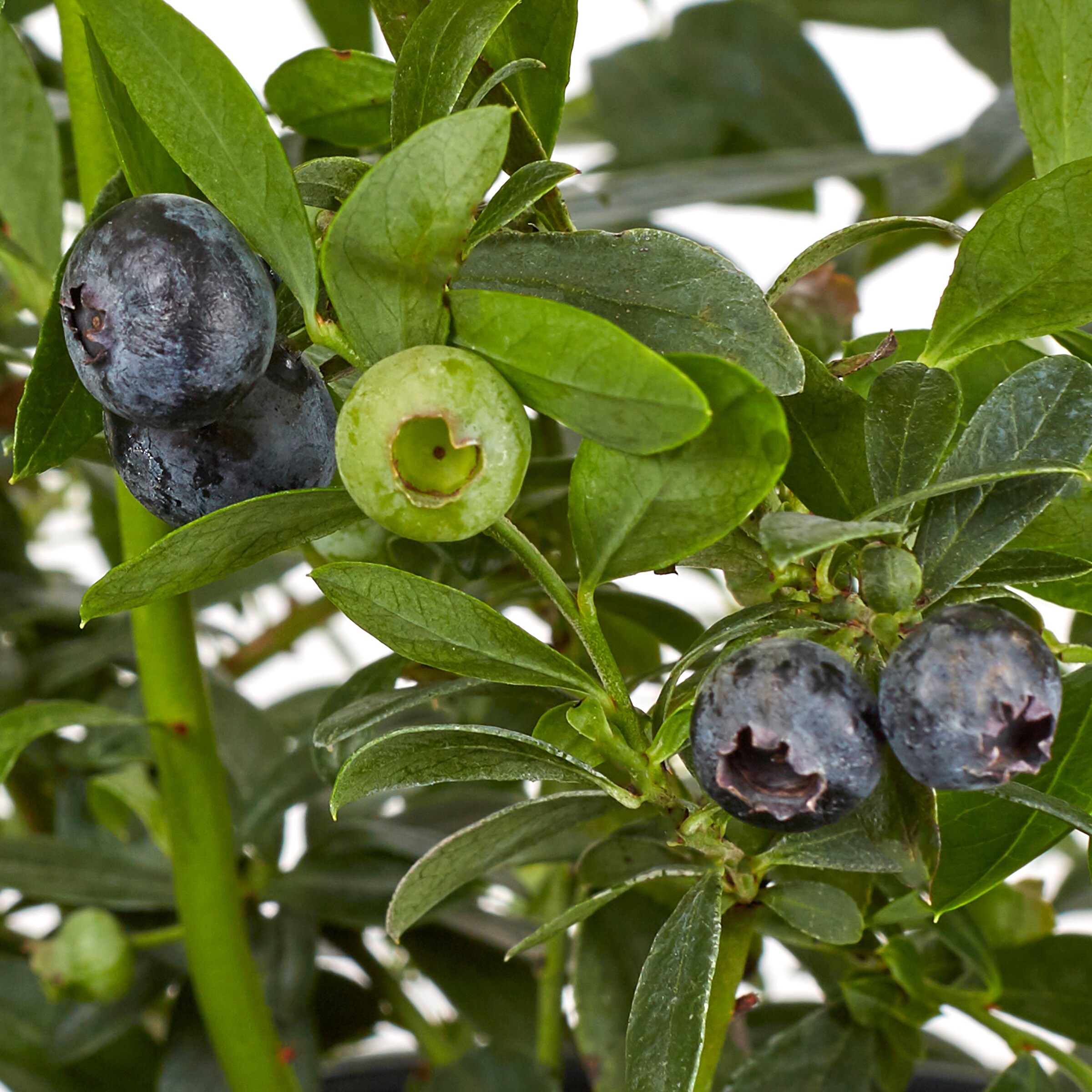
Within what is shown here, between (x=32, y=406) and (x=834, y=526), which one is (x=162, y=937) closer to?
(x=32, y=406)

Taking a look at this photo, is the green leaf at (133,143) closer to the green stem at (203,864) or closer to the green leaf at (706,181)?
the green stem at (203,864)

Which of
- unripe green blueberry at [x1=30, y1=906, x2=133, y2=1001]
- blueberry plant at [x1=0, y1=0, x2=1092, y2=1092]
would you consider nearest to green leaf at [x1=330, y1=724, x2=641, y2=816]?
blueberry plant at [x1=0, y1=0, x2=1092, y2=1092]

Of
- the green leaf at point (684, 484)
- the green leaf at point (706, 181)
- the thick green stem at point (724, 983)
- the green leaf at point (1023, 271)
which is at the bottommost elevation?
the thick green stem at point (724, 983)

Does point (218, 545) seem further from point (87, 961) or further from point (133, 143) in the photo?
point (87, 961)

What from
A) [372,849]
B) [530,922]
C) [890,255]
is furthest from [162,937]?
[890,255]

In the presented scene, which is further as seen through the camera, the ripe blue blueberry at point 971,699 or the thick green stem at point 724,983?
the thick green stem at point 724,983

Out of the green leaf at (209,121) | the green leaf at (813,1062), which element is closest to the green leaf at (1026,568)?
the green leaf at (209,121)

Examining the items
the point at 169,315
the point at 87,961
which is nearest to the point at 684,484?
the point at 169,315
